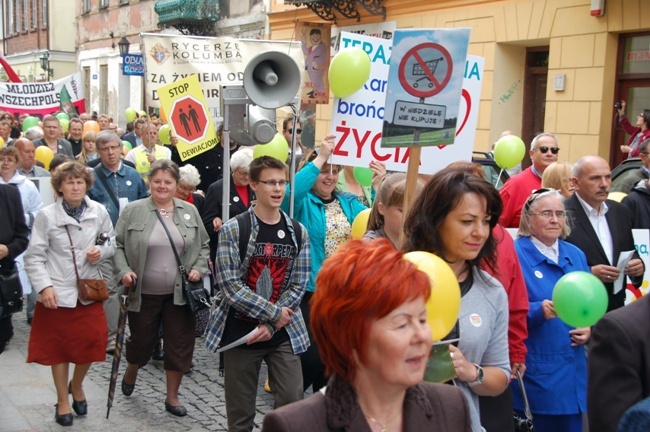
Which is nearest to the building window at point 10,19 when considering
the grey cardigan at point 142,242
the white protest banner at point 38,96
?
the white protest banner at point 38,96

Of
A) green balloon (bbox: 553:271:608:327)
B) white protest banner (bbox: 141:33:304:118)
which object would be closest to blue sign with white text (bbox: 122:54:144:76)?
white protest banner (bbox: 141:33:304:118)

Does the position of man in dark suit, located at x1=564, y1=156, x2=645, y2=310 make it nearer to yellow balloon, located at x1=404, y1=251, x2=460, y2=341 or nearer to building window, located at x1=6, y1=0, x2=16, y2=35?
yellow balloon, located at x1=404, y1=251, x2=460, y2=341

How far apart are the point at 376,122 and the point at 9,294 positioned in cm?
284

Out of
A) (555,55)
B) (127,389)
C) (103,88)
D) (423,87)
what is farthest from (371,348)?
(103,88)

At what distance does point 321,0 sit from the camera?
19.1 m

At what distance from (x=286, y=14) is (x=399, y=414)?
807 inches

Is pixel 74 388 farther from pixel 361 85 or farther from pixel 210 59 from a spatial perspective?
pixel 210 59

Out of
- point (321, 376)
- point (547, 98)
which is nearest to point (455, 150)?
point (321, 376)

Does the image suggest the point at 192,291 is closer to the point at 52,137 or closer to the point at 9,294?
the point at 9,294

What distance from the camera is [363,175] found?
21.8ft

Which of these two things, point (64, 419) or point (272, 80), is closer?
point (64, 419)

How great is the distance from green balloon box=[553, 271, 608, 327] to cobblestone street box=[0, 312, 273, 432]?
8.91 ft

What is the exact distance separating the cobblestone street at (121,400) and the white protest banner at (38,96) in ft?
30.4

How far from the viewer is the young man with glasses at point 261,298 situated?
485 cm
